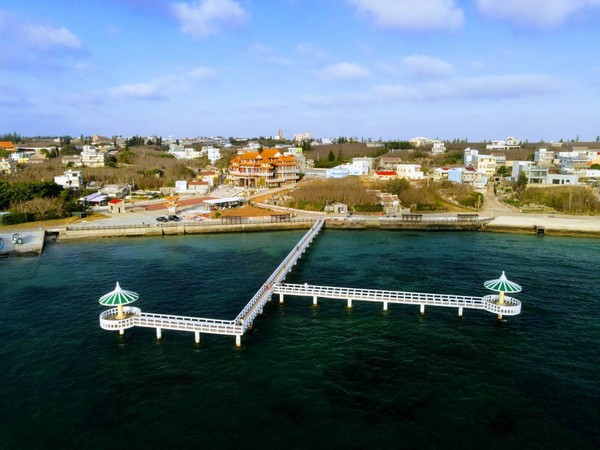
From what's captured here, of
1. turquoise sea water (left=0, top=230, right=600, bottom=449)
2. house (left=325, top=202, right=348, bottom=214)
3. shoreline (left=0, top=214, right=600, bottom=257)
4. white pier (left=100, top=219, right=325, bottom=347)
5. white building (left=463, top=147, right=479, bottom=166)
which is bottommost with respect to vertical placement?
turquoise sea water (left=0, top=230, right=600, bottom=449)

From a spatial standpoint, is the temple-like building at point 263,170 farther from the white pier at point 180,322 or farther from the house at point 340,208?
the white pier at point 180,322

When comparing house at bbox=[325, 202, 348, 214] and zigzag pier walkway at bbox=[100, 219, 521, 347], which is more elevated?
house at bbox=[325, 202, 348, 214]

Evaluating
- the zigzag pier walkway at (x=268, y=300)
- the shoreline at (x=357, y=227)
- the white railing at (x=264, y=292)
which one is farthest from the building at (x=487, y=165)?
the zigzag pier walkway at (x=268, y=300)

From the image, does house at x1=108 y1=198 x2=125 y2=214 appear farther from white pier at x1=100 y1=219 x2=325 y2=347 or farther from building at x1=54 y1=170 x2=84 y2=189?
white pier at x1=100 y1=219 x2=325 y2=347

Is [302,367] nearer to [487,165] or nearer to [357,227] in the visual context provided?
[357,227]

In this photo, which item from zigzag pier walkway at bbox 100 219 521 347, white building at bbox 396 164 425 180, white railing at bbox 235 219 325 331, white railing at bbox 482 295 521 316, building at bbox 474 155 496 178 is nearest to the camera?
zigzag pier walkway at bbox 100 219 521 347

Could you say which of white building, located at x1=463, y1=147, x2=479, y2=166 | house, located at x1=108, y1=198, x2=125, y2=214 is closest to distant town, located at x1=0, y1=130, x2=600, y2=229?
house, located at x1=108, y1=198, x2=125, y2=214

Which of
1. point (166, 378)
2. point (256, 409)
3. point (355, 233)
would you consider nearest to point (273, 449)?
point (256, 409)
